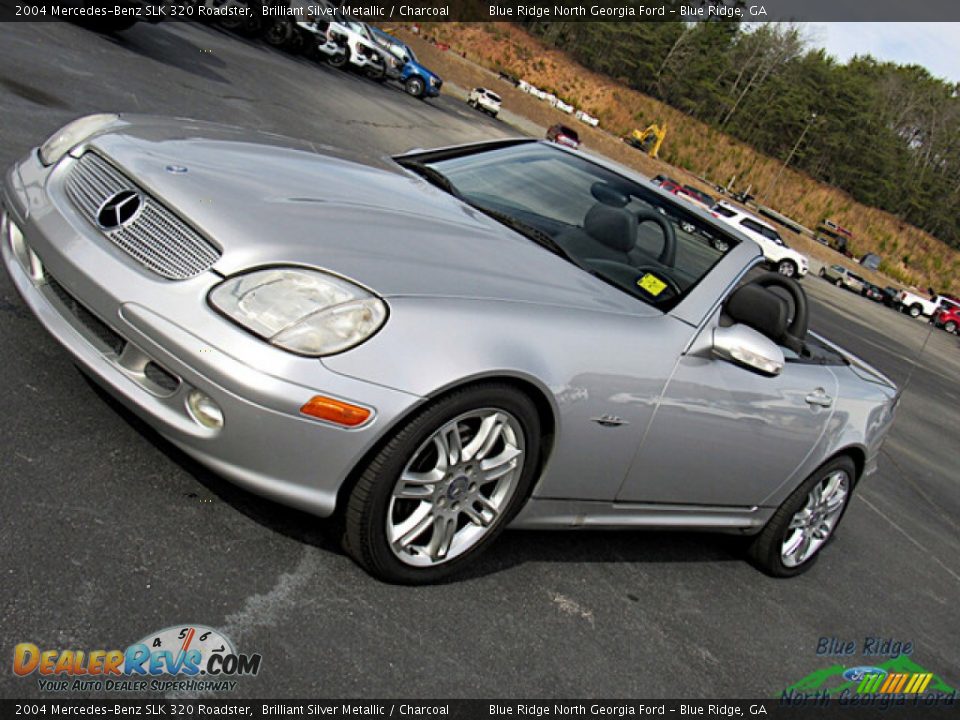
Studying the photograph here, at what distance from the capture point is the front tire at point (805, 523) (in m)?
4.16

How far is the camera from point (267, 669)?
7.66 ft

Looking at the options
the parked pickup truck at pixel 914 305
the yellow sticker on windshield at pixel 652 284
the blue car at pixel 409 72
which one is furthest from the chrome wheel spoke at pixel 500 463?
the parked pickup truck at pixel 914 305

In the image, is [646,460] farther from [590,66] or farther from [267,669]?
[590,66]

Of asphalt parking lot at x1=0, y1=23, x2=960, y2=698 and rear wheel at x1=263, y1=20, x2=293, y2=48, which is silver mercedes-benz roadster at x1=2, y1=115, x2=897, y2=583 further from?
rear wheel at x1=263, y1=20, x2=293, y2=48

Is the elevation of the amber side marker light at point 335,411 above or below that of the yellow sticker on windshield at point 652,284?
below

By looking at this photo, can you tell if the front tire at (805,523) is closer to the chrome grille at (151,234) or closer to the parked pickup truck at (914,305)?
the chrome grille at (151,234)

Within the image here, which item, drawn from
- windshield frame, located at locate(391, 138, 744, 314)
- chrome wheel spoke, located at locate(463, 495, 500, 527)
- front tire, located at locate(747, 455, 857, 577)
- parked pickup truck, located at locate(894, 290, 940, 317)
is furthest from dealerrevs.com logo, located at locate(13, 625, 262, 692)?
parked pickup truck, located at locate(894, 290, 940, 317)

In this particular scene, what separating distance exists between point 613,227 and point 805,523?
1.84 meters

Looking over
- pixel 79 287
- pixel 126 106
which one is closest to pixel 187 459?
pixel 79 287

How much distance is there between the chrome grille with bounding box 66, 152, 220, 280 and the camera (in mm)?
2660

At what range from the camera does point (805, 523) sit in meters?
4.33

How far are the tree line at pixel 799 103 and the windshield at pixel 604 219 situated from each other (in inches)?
3589

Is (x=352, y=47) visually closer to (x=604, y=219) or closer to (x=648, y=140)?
(x=604, y=219)

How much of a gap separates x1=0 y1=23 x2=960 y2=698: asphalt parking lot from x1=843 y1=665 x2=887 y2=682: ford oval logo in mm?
118
